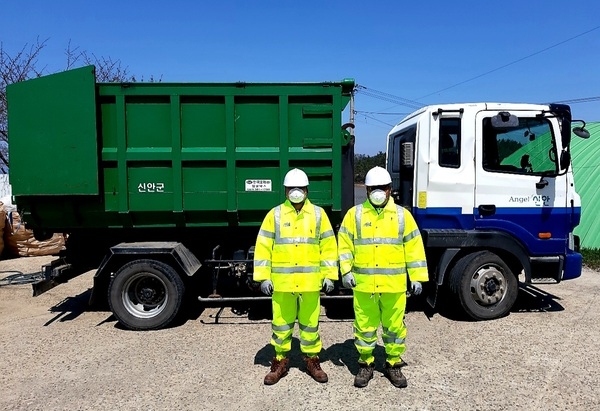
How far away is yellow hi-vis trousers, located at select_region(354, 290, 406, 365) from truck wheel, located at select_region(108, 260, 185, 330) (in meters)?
2.31

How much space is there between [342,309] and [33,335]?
12.2 ft

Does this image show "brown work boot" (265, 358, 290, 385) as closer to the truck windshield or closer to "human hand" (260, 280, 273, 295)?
"human hand" (260, 280, 273, 295)

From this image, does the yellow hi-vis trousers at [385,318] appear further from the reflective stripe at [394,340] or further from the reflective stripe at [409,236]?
the reflective stripe at [409,236]

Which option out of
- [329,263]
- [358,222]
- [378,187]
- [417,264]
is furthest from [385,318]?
[378,187]

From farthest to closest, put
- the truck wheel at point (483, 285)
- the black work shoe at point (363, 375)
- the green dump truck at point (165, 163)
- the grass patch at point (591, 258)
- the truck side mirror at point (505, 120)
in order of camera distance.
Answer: the grass patch at point (591, 258)
the truck wheel at point (483, 285)
the truck side mirror at point (505, 120)
the green dump truck at point (165, 163)
the black work shoe at point (363, 375)

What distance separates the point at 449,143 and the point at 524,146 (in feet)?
3.00

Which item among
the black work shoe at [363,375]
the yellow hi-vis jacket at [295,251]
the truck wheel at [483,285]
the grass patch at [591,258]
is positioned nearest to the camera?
the black work shoe at [363,375]

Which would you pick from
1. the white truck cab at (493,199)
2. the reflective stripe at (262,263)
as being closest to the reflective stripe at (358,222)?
the reflective stripe at (262,263)

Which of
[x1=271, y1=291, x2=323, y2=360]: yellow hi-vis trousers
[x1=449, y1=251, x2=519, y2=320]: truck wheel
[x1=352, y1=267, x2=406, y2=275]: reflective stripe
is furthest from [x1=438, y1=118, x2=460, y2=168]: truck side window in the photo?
[x1=271, y1=291, x2=323, y2=360]: yellow hi-vis trousers

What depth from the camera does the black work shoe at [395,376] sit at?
3.70 meters

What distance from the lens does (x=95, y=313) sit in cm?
580

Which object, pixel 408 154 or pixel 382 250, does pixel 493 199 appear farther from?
pixel 382 250

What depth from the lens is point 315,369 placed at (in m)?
3.84

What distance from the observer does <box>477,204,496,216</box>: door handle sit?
5227 mm
